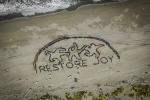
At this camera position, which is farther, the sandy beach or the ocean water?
the sandy beach

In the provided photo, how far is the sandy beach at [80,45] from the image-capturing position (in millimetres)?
2947

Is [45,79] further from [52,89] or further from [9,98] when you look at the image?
[9,98]

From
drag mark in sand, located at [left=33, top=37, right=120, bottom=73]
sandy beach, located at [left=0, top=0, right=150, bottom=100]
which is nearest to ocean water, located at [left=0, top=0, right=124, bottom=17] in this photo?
sandy beach, located at [left=0, top=0, right=150, bottom=100]

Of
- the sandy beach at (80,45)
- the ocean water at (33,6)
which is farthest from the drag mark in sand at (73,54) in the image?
the ocean water at (33,6)

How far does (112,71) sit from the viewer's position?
9.98 ft

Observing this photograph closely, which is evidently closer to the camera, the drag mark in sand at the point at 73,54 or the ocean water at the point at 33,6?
the ocean water at the point at 33,6

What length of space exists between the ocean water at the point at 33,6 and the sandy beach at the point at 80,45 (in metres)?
0.06

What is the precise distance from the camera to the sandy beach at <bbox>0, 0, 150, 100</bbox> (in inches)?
116

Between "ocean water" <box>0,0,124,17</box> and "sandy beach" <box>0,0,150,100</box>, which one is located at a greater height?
"ocean water" <box>0,0,124,17</box>

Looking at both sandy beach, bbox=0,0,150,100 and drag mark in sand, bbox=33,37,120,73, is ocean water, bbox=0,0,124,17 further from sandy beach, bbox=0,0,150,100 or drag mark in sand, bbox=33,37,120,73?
drag mark in sand, bbox=33,37,120,73

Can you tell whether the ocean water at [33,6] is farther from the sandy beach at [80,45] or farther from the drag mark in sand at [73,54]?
the drag mark in sand at [73,54]

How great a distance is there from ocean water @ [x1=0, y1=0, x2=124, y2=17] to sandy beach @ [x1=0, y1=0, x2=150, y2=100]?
56mm

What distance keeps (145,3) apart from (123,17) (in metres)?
0.24

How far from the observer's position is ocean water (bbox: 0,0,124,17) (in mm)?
2828
